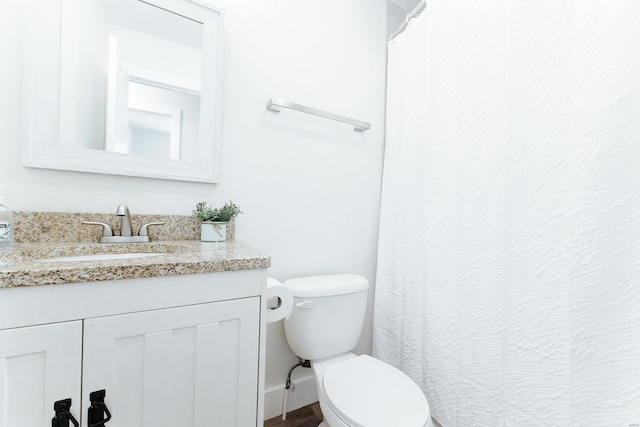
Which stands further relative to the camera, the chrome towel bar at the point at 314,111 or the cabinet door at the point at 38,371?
the chrome towel bar at the point at 314,111

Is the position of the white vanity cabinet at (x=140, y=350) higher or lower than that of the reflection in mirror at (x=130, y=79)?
lower

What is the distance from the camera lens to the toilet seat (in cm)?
83

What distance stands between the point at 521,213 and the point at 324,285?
2.49 feet

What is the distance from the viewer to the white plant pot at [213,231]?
106 centimetres

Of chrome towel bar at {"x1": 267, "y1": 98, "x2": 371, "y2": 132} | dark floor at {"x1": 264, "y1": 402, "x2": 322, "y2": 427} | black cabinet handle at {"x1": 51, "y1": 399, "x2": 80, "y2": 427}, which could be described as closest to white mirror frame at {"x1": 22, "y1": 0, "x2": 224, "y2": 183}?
chrome towel bar at {"x1": 267, "y1": 98, "x2": 371, "y2": 132}

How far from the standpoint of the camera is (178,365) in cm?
68

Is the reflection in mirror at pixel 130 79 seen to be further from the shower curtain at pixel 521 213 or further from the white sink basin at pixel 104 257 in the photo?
the shower curtain at pixel 521 213

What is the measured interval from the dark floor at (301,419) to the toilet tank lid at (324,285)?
0.66 meters

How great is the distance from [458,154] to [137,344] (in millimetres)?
1178

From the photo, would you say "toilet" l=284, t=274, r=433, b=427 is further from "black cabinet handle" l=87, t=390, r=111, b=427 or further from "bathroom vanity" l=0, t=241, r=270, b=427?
"black cabinet handle" l=87, t=390, r=111, b=427

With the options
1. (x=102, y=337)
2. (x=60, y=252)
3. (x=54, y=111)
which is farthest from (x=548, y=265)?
(x=54, y=111)

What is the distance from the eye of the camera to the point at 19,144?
909mm

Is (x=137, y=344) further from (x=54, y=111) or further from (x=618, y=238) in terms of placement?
(x=618, y=238)

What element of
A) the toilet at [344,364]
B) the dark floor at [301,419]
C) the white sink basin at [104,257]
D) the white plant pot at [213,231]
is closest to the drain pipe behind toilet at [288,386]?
the dark floor at [301,419]
